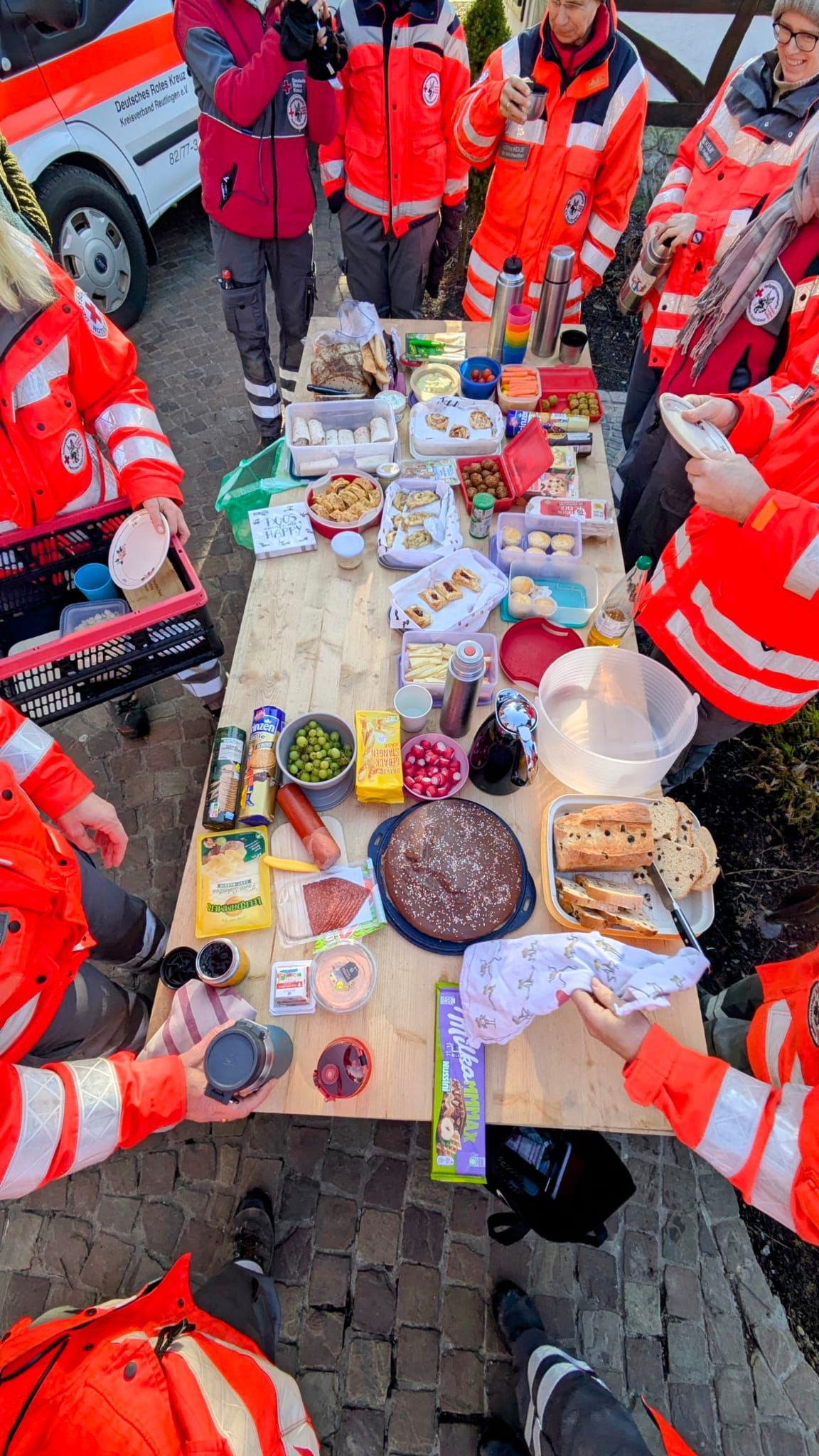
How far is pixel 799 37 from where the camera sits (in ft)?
9.80

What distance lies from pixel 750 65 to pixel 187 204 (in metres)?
6.55

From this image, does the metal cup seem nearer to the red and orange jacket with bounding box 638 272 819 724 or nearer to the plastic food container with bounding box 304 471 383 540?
the red and orange jacket with bounding box 638 272 819 724

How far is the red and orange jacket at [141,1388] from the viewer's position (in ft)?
5.09

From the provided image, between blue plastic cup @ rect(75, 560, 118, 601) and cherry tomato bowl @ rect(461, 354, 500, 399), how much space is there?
2142mm

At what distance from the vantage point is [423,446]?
3438 mm

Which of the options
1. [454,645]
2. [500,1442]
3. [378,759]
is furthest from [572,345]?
[500,1442]

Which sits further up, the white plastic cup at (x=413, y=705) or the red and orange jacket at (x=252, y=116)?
the red and orange jacket at (x=252, y=116)

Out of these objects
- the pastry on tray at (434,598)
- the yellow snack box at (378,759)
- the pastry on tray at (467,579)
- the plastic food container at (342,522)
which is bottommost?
the yellow snack box at (378,759)

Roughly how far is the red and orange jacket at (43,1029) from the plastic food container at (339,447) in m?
1.87

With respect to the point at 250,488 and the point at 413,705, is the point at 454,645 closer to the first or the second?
the point at 413,705

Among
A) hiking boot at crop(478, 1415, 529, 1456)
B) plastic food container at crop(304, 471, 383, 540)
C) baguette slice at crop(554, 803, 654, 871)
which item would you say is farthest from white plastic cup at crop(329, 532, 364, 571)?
hiking boot at crop(478, 1415, 529, 1456)

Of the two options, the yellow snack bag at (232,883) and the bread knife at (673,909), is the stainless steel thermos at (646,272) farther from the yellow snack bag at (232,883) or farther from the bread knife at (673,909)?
the yellow snack bag at (232,883)

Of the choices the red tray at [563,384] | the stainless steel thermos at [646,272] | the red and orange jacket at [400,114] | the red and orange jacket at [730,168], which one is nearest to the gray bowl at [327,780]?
the red tray at [563,384]

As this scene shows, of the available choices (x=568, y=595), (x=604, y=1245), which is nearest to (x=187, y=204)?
(x=568, y=595)
